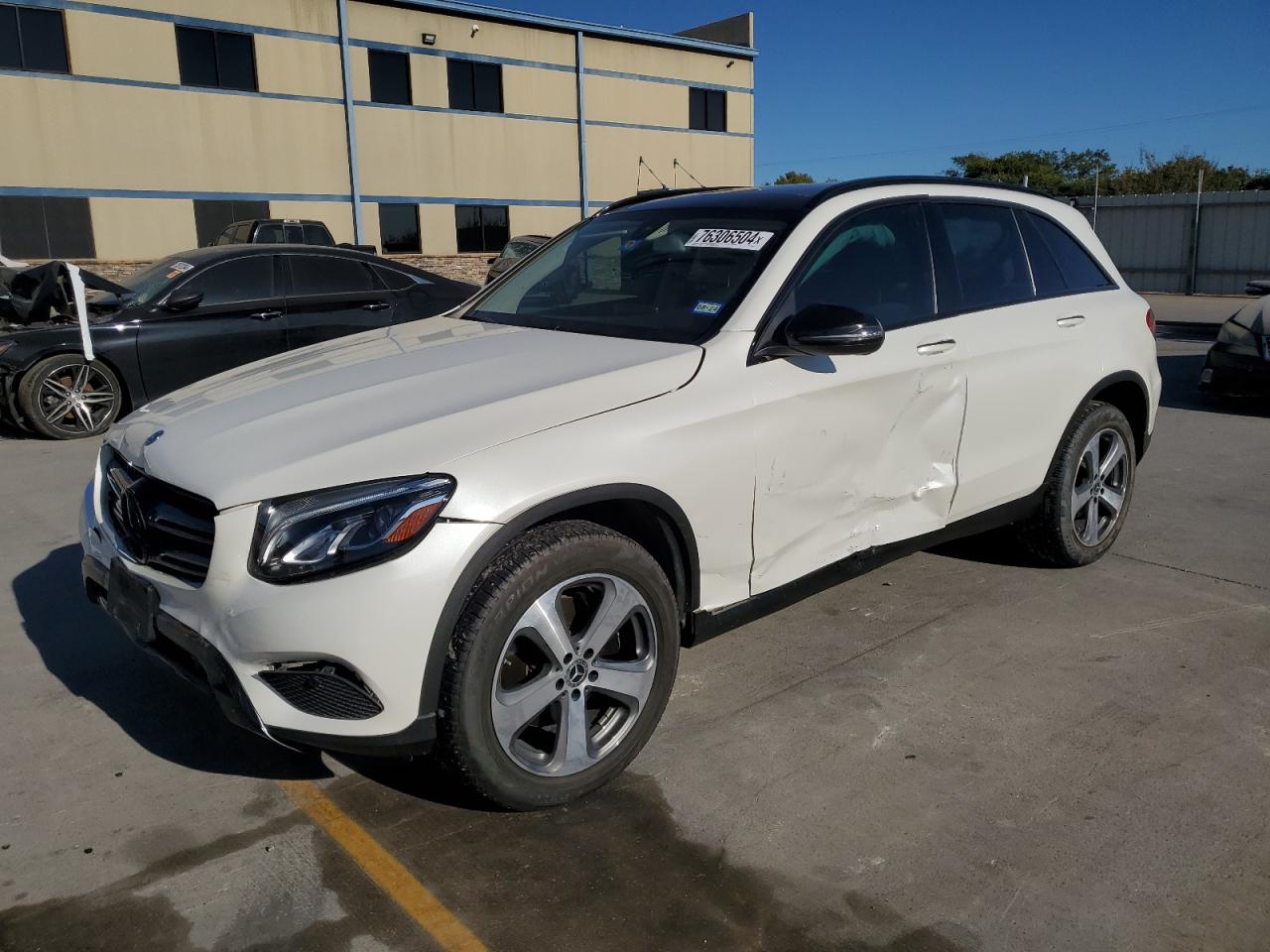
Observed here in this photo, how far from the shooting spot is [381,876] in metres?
2.77

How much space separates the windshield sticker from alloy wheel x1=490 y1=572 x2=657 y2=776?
4.52 ft

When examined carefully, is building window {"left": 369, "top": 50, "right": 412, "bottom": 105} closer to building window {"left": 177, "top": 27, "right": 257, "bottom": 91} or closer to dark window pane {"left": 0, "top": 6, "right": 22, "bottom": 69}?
building window {"left": 177, "top": 27, "right": 257, "bottom": 91}

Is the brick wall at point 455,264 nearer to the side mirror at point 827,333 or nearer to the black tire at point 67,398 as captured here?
the black tire at point 67,398

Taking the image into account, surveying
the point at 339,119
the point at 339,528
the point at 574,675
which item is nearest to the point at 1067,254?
the point at 574,675

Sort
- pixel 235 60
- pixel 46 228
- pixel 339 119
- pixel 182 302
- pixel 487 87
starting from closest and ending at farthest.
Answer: pixel 182 302 → pixel 46 228 → pixel 235 60 → pixel 339 119 → pixel 487 87

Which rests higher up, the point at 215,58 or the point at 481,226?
the point at 215,58

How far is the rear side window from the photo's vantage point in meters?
4.81

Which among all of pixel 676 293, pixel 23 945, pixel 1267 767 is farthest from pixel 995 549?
pixel 23 945

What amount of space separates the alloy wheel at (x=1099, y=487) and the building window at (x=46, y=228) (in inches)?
888

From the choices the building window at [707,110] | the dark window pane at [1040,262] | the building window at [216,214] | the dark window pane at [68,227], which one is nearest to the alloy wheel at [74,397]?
the dark window pane at [1040,262]

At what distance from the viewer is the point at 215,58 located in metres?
23.5

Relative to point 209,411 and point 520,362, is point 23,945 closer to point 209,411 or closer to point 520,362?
point 209,411

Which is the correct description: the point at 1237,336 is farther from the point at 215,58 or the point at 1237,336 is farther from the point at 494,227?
the point at 494,227

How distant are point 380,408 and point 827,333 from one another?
1379 millimetres
